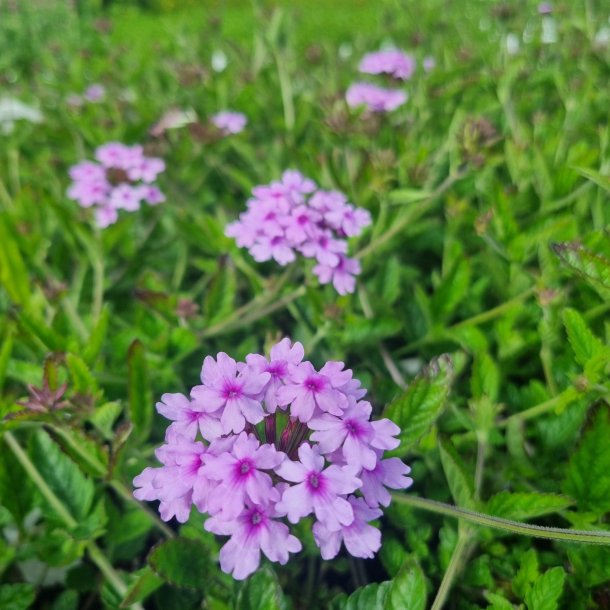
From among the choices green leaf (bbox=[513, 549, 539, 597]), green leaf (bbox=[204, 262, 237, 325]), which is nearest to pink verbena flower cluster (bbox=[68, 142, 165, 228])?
green leaf (bbox=[204, 262, 237, 325])

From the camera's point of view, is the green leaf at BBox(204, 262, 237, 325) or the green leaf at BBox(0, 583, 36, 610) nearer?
the green leaf at BBox(0, 583, 36, 610)

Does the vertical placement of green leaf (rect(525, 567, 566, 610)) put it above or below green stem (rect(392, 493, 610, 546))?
below

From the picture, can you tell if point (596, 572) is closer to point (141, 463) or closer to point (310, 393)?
point (310, 393)

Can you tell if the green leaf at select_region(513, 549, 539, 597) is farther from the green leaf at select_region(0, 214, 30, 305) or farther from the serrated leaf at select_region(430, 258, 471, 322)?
the green leaf at select_region(0, 214, 30, 305)

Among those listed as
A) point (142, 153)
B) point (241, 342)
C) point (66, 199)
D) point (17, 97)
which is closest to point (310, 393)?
point (241, 342)

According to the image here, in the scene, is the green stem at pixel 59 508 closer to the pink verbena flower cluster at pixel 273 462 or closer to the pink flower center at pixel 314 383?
the pink verbena flower cluster at pixel 273 462

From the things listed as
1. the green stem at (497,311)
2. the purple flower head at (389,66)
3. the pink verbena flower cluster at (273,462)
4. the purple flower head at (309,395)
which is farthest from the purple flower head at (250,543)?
the purple flower head at (389,66)
